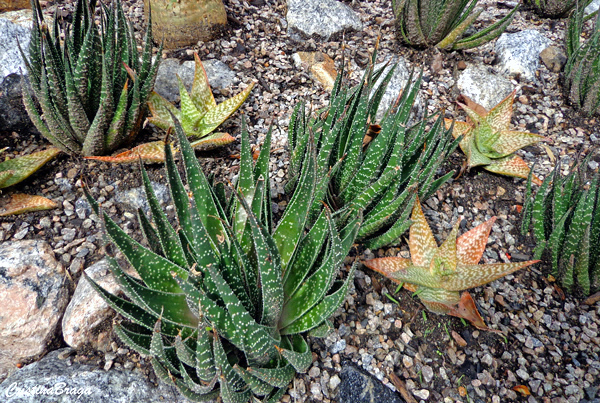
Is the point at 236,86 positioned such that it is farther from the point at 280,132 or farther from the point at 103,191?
the point at 103,191

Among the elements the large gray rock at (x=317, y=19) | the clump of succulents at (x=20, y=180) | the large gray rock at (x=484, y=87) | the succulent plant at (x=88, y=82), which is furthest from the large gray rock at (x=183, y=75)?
the large gray rock at (x=484, y=87)

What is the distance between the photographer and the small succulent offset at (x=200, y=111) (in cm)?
233

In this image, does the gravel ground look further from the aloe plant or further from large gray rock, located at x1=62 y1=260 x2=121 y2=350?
the aloe plant

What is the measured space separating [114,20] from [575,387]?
8.94 ft

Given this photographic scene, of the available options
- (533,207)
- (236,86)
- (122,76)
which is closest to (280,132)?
(236,86)

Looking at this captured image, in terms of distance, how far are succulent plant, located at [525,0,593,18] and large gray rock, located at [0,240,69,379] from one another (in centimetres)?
420

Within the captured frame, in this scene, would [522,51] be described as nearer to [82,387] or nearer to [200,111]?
[200,111]

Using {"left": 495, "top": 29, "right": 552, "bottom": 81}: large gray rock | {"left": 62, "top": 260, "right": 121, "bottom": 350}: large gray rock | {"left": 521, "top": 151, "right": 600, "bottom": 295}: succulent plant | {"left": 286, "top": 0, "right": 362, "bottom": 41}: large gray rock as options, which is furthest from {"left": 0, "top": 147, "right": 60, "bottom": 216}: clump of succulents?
{"left": 495, "top": 29, "right": 552, "bottom": 81}: large gray rock

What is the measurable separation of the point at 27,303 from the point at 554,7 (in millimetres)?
4383

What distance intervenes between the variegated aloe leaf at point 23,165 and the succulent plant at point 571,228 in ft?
8.33

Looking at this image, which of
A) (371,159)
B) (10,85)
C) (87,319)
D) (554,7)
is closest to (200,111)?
(10,85)

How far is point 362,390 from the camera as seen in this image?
1.65 m

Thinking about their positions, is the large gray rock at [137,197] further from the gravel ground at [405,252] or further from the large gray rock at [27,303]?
the large gray rock at [27,303]

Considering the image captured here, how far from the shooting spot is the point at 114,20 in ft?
6.98
